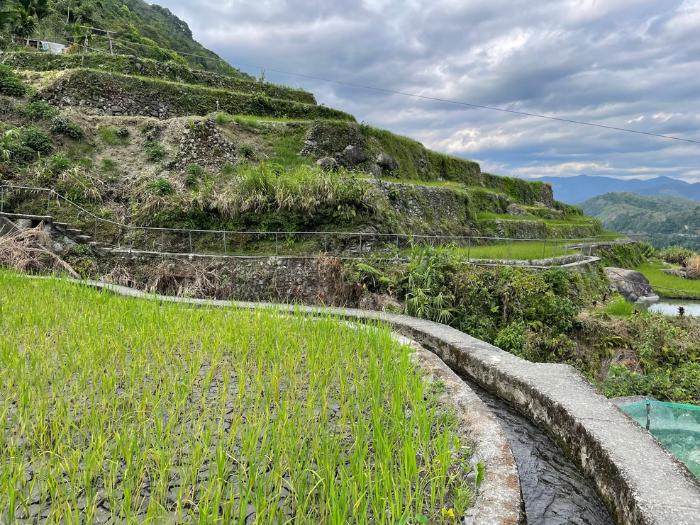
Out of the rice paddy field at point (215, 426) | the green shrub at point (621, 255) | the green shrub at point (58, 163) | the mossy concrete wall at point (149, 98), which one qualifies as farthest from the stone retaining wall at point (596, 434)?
the mossy concrete wall at point (149, 98)

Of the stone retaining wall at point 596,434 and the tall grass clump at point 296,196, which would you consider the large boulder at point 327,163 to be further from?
the stone retaining wall at point 596,434

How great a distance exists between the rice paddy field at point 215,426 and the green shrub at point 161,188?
847 cm

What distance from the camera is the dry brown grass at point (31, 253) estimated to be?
1198 centimetres

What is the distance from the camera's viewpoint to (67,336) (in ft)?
18.8

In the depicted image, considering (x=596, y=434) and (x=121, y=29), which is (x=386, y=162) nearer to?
(x=596, y=434)

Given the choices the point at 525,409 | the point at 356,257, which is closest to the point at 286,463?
the point at 525,409

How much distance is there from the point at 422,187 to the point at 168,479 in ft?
56.3

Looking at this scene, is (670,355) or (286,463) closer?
(286,463)

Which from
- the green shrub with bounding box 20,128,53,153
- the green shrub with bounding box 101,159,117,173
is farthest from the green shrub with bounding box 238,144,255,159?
the green shrub with bounding box 20,128,53,153

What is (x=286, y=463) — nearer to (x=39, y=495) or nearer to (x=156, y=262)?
(x=39, y=495)

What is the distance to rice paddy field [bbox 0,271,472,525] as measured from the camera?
105 inches

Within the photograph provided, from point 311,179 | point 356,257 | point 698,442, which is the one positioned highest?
point 311,179

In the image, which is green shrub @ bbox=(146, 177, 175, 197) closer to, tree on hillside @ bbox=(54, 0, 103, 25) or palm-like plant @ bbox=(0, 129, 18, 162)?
palm-like plant @ bbox=(0, 129, 18, 162)

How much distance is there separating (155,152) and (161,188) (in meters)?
2.77
